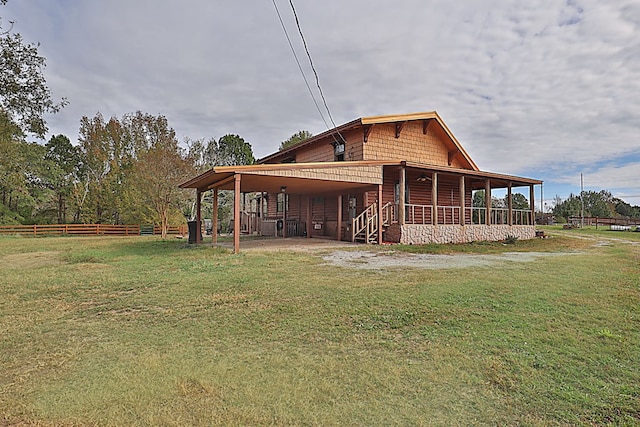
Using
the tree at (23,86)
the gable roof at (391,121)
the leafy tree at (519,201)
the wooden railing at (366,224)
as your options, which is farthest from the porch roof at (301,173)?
the leafy tree at (519,201)

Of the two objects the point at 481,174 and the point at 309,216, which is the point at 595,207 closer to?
the point at 481,174

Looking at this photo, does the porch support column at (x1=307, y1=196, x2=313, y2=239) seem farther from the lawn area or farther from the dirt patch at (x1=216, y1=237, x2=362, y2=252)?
the lawn area

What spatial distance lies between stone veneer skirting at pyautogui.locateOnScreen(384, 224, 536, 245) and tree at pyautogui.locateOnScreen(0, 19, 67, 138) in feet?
55.0

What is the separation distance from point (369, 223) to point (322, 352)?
11095mm

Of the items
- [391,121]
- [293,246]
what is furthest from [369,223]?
[391,121]

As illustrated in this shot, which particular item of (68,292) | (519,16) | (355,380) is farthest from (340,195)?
(355,380)

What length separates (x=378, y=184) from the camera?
45.1 feet

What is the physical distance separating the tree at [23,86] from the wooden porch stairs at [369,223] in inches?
602

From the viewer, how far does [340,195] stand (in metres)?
16.2

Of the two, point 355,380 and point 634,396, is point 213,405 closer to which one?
point 355,380

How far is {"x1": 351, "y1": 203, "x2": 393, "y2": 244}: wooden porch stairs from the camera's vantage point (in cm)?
1391

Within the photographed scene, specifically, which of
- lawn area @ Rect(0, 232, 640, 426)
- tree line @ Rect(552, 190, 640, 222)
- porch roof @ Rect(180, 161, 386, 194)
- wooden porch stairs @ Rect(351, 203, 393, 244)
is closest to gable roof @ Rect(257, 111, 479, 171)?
porch roof @ Rect(180, 161, 386, 194)

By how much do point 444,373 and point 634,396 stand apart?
3.97 ft

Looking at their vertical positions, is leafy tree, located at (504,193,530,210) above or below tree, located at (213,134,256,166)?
below
